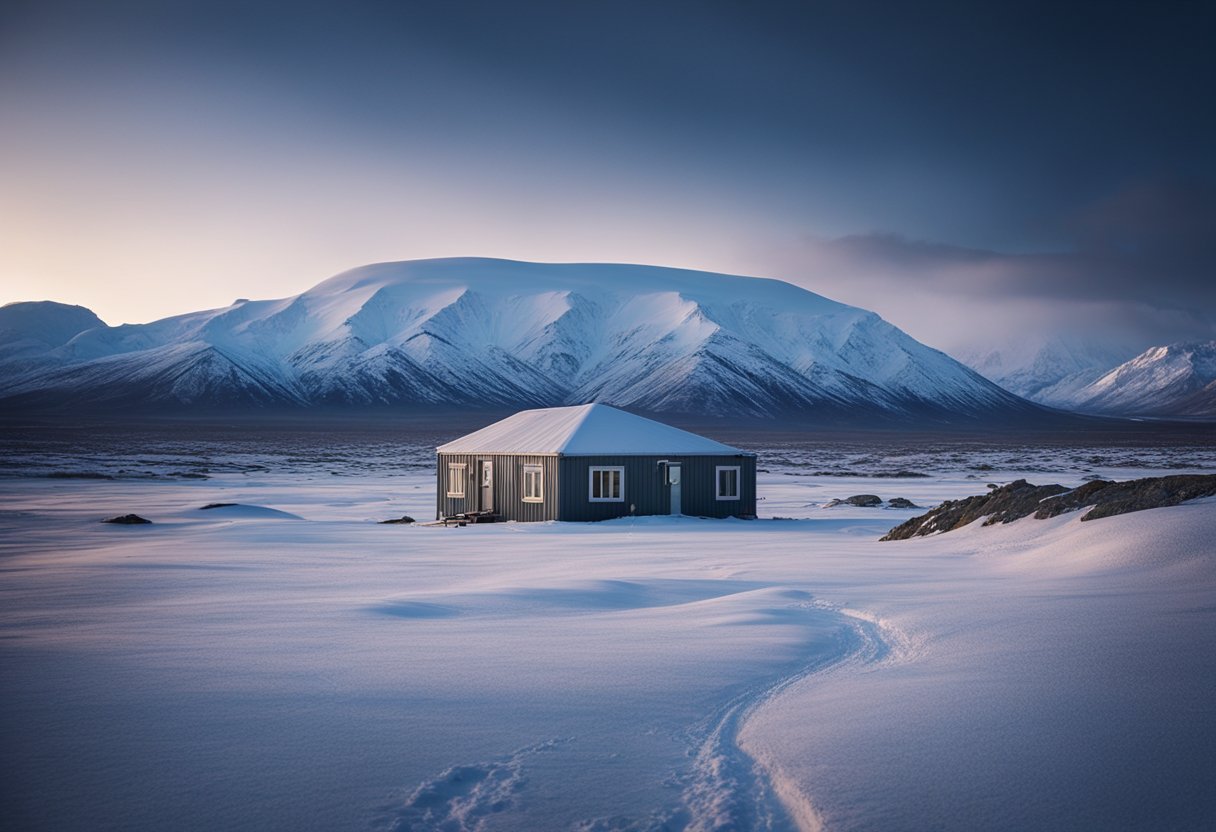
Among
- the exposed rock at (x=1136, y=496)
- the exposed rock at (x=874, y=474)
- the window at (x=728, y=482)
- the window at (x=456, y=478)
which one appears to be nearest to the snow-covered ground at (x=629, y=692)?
the exposed rock at (x=1136, y=496)

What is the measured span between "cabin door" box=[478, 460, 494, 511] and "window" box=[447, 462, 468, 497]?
3.00 ft

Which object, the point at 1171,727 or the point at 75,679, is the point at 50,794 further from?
the point at 1171,727

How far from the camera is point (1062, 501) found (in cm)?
1938

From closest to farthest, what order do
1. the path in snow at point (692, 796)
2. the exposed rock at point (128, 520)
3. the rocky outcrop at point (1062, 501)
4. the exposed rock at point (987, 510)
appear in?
the path in snow at point (692, 796), the rocky outcrop at point (1062, 501), the exposed rock at point (987, 510), the exposed rock at point (128, 520)

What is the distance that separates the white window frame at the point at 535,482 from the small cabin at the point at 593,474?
0.03 meters

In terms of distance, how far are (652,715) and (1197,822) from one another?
3548mm

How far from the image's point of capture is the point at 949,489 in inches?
1959

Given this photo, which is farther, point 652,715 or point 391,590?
point 391,590

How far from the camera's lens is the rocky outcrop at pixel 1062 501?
664 inches

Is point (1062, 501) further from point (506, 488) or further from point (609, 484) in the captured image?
point (506, 488)

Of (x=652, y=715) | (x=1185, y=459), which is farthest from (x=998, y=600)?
(x=1185, y=459)

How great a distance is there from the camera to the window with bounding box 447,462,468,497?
32594 millimetres

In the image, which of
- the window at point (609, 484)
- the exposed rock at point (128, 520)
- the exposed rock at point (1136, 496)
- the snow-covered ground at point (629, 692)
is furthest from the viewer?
the window at point (609, 484)

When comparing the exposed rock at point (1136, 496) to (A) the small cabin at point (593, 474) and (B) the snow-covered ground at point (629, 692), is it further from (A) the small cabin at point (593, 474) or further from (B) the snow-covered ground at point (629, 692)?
(A) the small cabin at point (593, 474)
